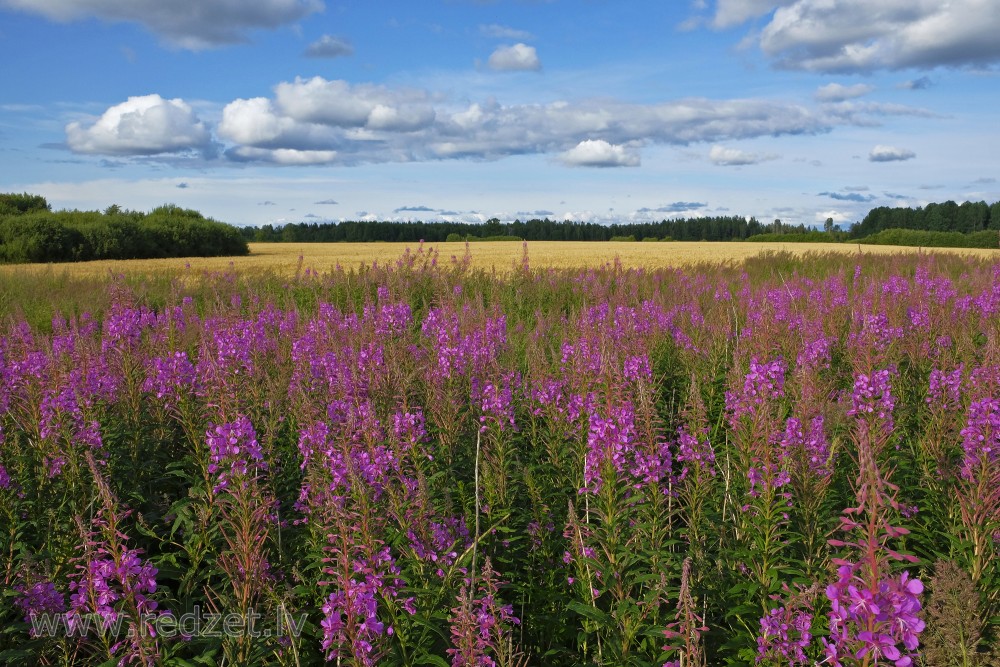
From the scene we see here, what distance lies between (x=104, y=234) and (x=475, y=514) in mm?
44262

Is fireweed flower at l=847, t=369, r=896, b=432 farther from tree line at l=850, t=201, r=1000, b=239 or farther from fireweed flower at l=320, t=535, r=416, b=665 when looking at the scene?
tree line at l=850, t=201, r=1000, b=239

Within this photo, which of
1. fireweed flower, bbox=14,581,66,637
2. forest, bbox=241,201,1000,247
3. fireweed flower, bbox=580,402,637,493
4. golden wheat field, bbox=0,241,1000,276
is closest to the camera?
fireweed flower, bbox=14,581,66,637

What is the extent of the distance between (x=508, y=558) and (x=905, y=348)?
5.87 meters

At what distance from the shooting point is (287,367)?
5.52 metres

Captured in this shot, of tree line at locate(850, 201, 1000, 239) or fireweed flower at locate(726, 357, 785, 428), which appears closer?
fireweed flower at locate(726, 357, 785, 428)

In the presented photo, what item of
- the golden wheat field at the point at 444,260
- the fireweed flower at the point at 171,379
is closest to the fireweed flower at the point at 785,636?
the fireweed flower at the point at 171,379

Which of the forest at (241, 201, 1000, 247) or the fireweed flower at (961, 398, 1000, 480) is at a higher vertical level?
the forest at (241, 201, 1000, 247)

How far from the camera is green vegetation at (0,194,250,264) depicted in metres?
35.7

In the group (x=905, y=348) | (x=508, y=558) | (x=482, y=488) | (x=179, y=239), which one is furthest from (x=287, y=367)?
(x=179, y=239)

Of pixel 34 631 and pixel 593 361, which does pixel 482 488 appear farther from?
pixel 34 631

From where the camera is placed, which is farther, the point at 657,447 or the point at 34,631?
the point at 657,447

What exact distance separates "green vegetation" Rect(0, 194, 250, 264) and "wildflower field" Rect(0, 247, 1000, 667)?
1443 inches

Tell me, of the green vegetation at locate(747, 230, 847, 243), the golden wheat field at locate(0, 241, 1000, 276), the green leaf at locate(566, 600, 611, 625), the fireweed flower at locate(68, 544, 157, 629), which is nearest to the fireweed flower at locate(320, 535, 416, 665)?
the fireweed flower at locate(68, 544, 157, 629)

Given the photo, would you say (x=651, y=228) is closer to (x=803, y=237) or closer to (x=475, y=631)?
(x=803, y=237)
